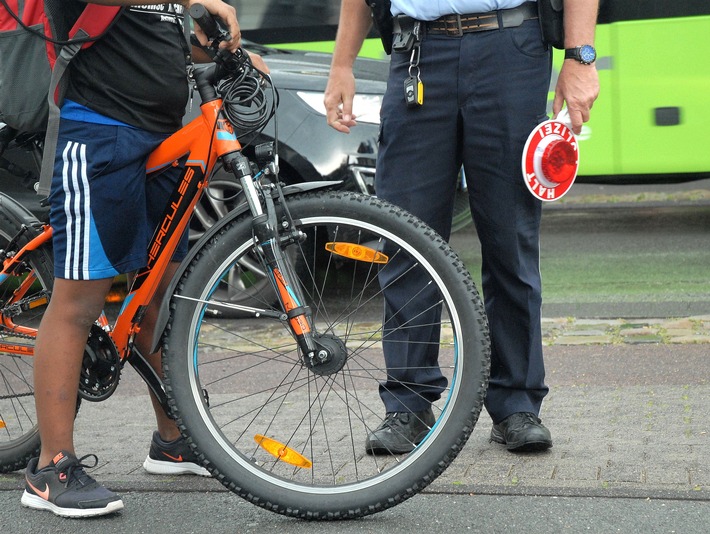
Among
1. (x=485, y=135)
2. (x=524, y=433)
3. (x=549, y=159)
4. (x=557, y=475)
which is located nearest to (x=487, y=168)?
(x=485, y=135)

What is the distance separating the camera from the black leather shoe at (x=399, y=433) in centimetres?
359

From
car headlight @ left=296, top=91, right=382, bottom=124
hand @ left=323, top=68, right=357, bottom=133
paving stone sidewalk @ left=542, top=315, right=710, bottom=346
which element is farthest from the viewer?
car headlight @ left=296, top=91, right=382, bottom=124

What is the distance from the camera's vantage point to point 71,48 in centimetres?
305

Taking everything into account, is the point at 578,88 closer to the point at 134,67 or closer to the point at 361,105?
the point at 134,67

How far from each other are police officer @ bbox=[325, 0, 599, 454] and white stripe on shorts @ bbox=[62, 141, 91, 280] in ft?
3.23

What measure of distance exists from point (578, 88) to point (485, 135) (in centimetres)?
32

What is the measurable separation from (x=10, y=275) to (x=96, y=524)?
880 mm

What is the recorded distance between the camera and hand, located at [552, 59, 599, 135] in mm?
3604

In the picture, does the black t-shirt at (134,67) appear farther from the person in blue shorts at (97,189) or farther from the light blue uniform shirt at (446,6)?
the light blue uniform shirt at (446,6)

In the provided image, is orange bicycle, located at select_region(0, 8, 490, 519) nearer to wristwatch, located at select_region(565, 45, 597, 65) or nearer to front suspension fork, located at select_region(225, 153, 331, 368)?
front suspension fork, located at select_region(225, 153, 331, 368)

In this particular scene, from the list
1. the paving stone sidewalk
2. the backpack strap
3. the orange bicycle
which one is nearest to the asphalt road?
the orange bicycle

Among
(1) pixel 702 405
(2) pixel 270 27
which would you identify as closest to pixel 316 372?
(1) pixel 702 405

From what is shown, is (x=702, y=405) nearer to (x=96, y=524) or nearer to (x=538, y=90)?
(x=538, y=90)

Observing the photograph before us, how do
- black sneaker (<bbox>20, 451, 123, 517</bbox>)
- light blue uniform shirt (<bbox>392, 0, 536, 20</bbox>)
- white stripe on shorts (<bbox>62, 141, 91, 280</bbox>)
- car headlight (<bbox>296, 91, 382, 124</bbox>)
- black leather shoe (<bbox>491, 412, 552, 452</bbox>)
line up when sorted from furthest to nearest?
car headlight (<bbox>296, 91, 382, 124</bbox>) → black leather shoe (<bbox>491, 412, 552, 452</bbox>) → light blue uniform shirt (<bbox>392, 0, 536, 20</bbox>) → black sneaker (<bbox>20, 451, 123, 517</bbox>) → white stripe on shorts (<bbox>62, 141, 91, 280</bbox>)
